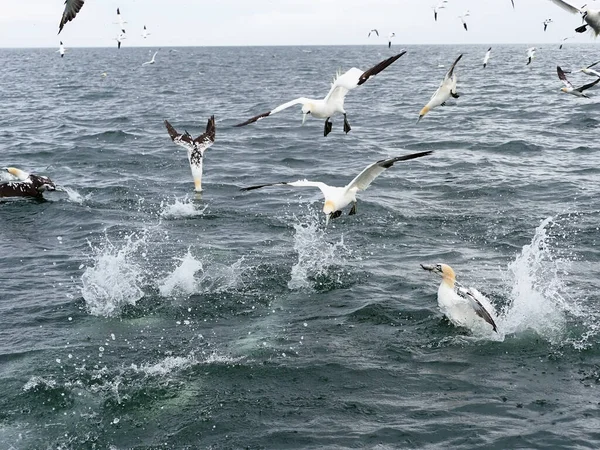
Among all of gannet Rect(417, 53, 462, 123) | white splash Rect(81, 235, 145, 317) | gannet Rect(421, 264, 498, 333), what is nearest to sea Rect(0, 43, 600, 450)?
white splash Rect(81, 235, 145, 317)

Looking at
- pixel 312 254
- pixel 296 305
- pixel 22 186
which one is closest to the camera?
pixel 296 305

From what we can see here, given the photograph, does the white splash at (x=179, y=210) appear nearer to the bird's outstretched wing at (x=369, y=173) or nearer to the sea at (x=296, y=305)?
the sea at (x=296, y=305)

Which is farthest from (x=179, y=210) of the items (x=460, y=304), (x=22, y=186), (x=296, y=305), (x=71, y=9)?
(x=460, y=304)

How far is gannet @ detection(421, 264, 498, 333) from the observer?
10016mm

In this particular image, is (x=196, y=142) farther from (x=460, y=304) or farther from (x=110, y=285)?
(x=460, y=304)

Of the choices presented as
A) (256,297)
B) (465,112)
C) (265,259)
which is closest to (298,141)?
(465,112)

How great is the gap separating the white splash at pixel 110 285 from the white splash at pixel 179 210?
3443mm

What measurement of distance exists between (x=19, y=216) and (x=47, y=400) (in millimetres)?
8667

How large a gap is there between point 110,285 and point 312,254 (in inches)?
148

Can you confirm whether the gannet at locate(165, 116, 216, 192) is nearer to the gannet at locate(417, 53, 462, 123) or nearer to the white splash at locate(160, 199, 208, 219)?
the white splash at locate(160, 199, 208, 219)

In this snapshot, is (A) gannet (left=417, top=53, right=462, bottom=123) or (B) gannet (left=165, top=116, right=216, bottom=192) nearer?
(A) gannet (left=417, top=53, right=462, bottom=123)

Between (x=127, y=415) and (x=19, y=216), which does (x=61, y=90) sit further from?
(x=127, y=415)

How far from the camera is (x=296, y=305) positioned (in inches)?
442

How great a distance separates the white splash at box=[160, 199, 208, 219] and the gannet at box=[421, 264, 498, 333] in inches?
288
